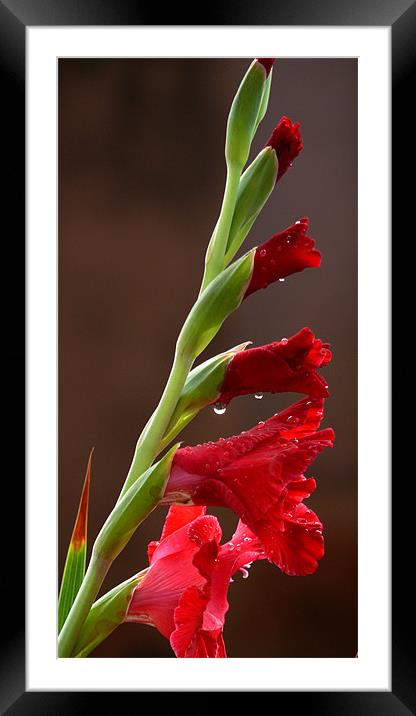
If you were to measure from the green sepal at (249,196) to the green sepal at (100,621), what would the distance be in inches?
16.2

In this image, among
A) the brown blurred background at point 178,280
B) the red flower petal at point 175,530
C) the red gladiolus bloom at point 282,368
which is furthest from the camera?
the brown blurred background at point 178,280

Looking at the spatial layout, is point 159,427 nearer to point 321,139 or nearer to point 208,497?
point 208,497

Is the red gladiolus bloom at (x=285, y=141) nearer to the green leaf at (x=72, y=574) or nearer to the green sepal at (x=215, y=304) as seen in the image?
the green sepal at (x=215, y=304)

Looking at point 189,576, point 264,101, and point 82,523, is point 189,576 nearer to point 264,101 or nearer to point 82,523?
point 82,523

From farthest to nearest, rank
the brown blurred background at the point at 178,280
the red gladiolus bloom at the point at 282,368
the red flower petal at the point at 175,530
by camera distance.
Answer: the brown blurred background at the point at 178,280, the red flower petal at the point at 175,530, the red gladiolus bloom at the point at 282,368

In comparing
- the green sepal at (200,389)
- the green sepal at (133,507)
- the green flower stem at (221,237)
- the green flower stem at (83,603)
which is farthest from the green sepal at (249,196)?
the green flower stem at (83,603)

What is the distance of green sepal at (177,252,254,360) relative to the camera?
899 mm

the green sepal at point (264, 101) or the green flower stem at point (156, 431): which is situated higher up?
the green sepal at point (264, 101)

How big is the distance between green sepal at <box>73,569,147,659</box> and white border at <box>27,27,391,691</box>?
0.15 ft

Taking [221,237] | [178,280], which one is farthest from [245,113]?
[178,280]

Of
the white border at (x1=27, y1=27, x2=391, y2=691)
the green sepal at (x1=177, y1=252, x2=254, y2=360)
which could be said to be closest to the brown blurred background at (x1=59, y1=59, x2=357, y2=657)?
the white border at (x1=27, y1=27, x2=391, y2=691)
